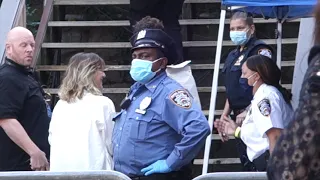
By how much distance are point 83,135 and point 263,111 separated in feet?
4.60

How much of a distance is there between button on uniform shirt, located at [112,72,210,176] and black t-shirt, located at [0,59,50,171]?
1067 millimetres

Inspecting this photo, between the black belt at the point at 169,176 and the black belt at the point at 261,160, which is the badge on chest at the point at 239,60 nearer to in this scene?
the black belt at the point at 261,160

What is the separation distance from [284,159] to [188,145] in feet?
7.17

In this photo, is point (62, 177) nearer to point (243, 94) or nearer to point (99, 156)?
point (99, 156)

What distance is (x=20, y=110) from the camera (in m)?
4.83

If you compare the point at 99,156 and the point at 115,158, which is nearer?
the point at 115,158

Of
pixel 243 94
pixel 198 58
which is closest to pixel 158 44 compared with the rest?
pixel 243 94

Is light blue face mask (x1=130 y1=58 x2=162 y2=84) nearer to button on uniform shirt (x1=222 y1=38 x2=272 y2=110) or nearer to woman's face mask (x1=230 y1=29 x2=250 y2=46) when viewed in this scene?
button on uniform shirt (x1=222 y1=38 x2=272 y2=110)

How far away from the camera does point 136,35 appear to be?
4098 millimetres

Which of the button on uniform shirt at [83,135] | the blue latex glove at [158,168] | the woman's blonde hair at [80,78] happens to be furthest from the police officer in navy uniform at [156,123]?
the woman's blonde hair at [80,78]

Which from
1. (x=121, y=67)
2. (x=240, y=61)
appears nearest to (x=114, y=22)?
(x=121, y=67)

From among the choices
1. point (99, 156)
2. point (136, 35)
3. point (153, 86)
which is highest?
point (136, 35)

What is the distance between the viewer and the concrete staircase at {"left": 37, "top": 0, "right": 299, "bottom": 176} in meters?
8.19

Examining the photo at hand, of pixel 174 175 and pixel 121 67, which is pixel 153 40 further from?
pixel 121 67
